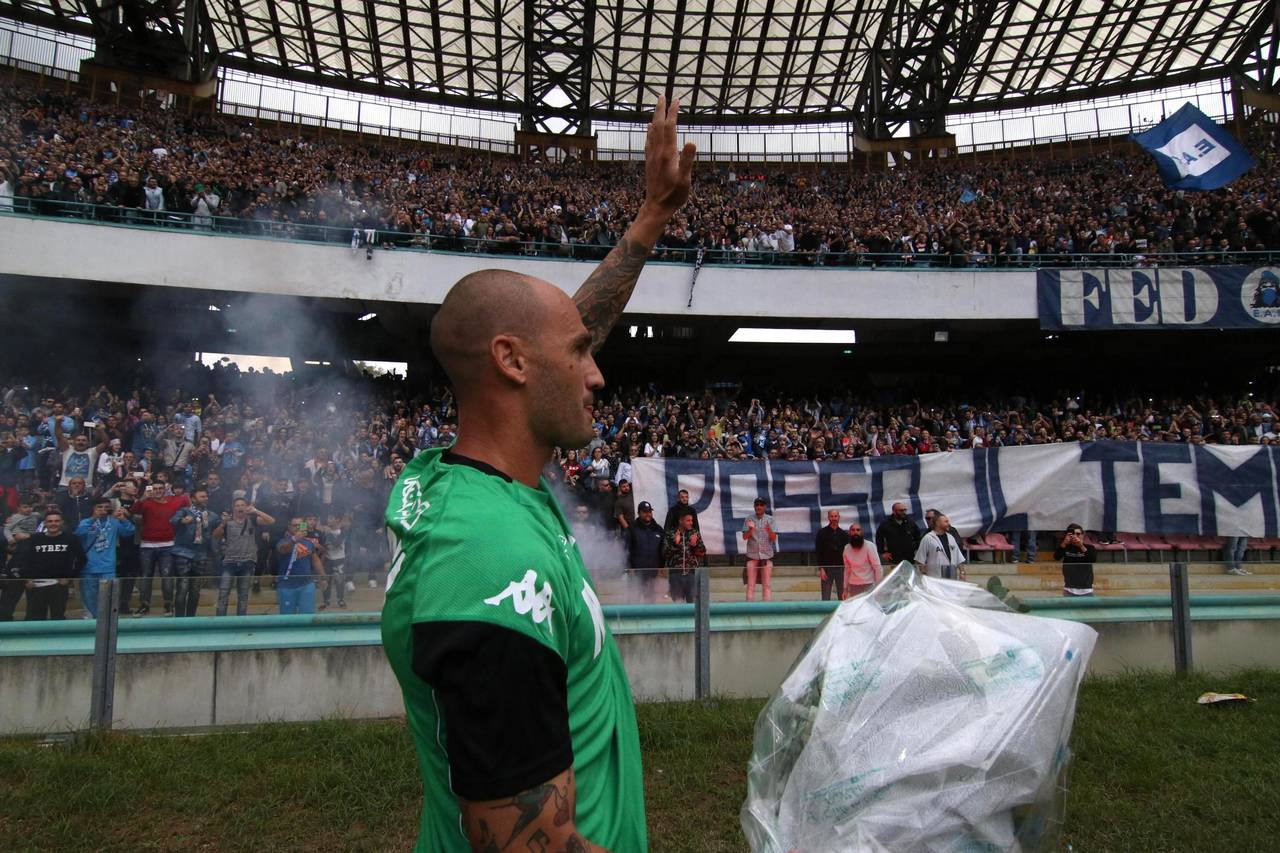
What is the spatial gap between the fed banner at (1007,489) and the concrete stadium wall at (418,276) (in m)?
6.87

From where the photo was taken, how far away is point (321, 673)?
230 inches

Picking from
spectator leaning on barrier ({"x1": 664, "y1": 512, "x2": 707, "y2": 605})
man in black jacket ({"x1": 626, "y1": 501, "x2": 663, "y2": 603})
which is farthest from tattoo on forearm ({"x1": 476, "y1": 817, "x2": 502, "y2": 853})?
man in black jacket ({"x1": 626, "y1": 501, "x2": 663, "y2": 603})

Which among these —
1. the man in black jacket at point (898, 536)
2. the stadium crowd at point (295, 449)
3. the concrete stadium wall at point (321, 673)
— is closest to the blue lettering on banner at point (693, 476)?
the stadium crowd at point (295, 449)

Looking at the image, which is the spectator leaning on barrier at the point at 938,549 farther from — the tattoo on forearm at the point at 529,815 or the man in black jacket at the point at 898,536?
the tattoo on forearm at the point at 529,815

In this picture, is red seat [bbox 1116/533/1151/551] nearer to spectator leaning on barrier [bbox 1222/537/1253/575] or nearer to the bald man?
spectator leaning on barrier [bbox 1222/537/1253/575]

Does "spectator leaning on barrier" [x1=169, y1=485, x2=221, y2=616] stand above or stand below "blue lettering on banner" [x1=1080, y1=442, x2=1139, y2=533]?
below

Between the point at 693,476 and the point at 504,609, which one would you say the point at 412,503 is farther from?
the point at 693,476

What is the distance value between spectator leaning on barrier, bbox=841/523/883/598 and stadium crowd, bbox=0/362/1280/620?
2427 mm

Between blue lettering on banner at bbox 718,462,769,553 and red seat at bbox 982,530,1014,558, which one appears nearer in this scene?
blue lettering on banner at bbox 718,462,769,553

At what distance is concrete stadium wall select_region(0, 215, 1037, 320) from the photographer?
16.7 metres

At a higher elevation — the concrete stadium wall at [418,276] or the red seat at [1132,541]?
the concrete stadium wall at [418,276]

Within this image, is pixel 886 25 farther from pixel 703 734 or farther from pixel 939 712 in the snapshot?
pixel 939 712

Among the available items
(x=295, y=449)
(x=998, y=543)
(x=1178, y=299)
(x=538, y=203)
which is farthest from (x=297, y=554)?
(x=1178, y=299)

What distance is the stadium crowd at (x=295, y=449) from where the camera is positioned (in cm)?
828
